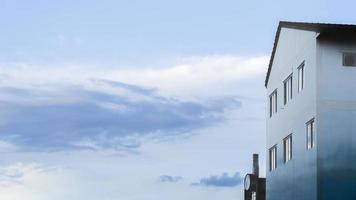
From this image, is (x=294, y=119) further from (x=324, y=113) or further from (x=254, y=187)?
(x=254, y=187)

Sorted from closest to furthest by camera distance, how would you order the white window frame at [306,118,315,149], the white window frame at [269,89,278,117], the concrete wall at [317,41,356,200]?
the concrete wall at [317,41,356,200] < the white window frame at [306,118,315,149] < the white window frame at [269,89,278,117]

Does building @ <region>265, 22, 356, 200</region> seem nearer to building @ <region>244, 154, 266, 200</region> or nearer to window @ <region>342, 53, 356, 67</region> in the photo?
window @ <region>342, 53, 356, 67</region>

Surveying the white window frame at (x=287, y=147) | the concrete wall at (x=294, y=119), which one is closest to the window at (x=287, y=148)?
the white window frame at (x=287, y=147)

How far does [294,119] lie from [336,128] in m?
5.37

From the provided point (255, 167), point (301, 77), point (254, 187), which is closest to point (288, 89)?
point (301, 77)

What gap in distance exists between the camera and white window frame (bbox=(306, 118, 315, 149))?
112ft

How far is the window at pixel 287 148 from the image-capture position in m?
39.7

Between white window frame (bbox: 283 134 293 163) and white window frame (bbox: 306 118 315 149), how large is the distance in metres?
4.08

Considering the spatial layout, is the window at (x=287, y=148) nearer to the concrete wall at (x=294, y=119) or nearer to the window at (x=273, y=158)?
the concrete wall at (x=294, y=119)

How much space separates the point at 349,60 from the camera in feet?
111

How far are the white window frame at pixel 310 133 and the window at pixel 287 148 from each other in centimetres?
427

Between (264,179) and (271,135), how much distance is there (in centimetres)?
469

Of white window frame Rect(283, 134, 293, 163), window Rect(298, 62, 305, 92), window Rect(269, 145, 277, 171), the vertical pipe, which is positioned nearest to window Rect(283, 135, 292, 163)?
white window frame Rect(283, 134, 293, 163)

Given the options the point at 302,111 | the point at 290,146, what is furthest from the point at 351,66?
the point at 290,146
